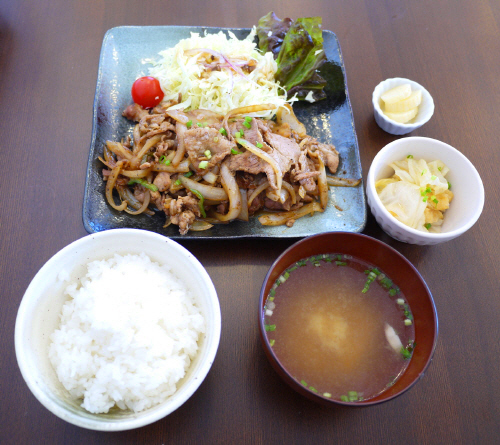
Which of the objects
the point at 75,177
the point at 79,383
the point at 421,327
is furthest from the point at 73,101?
the point at 421,327

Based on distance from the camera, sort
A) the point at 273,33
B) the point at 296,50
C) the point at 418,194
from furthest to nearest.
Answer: the point at 273,33 → the point at 296,50 → the point at 418,194

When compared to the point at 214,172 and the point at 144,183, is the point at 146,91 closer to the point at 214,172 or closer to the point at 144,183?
the point at 144,183

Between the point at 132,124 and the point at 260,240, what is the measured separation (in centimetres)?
131

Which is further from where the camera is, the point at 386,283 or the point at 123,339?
the point at 386,283

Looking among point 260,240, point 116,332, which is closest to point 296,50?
point 260,240

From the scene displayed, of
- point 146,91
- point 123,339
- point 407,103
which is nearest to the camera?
point 123,339

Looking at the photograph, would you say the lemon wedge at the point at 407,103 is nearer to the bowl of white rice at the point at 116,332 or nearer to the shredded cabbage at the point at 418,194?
the shredded cabbage at the point at 418,194

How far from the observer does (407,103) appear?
274 centimetres

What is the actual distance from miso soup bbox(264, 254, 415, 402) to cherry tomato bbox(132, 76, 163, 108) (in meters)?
1.65

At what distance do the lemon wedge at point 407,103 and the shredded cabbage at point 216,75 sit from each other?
2.56 ft

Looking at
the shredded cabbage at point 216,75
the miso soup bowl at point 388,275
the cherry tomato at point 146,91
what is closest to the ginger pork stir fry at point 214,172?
the cherry tomato at point 146,91

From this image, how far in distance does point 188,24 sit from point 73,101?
4.05 ft

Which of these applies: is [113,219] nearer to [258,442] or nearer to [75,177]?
[75,177]

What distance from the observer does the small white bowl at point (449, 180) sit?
2.11 m
